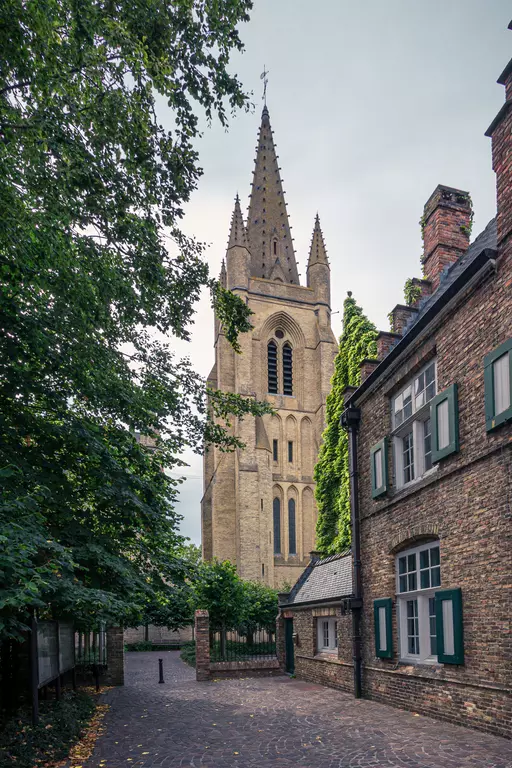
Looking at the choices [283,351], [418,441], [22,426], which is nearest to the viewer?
[22,426]

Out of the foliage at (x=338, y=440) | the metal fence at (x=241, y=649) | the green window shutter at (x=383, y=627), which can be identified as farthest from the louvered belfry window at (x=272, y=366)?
the green window shutter at (x=383, y=627)

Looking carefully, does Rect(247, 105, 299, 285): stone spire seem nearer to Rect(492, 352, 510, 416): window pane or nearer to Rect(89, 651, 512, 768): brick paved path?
Rect(89, 651, 512, 768): brick paved path

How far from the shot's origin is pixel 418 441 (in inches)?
452

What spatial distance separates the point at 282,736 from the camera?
929 centimetres

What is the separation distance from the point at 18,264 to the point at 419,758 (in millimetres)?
7984

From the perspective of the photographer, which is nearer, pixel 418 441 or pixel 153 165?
pixel 153 165

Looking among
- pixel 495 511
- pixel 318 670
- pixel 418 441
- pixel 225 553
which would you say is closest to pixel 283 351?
pixel 225 553

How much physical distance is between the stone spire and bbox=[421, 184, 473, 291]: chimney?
3713 cm

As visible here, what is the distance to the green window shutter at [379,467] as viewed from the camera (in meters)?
12.6

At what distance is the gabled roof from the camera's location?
15367mm

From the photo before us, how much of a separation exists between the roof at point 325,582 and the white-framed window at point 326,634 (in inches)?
25.7

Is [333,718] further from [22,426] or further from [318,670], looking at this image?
[22,426]

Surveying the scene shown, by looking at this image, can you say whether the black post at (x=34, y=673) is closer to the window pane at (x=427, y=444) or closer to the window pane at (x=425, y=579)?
Answer: the window pane at (x=425, y=579)

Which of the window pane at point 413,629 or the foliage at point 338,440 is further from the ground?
the foliage at point 338,440
